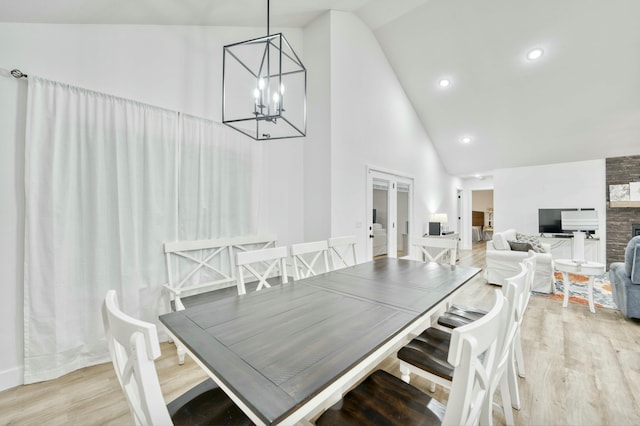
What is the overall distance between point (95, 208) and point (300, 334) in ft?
7.15

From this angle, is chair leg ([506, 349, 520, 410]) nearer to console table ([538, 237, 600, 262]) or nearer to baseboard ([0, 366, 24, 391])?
baseboard ([0, 366, 24, 391])

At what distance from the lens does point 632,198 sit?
567cm

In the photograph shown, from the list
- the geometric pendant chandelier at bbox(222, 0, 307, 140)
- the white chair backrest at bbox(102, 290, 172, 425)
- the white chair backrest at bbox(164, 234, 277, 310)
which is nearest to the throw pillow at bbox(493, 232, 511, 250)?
the geometric pendant chandelier at bbox(222, 0, 307, 140)

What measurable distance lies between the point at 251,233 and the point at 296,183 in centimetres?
96

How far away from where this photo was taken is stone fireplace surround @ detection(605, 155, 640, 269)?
569 cm

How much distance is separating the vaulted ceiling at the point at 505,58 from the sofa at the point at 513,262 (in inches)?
103

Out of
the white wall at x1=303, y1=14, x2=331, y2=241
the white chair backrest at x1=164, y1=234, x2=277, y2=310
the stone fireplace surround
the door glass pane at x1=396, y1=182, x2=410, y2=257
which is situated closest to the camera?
the white chair backrest at x1=164, y1=234, x2=277, y2=310

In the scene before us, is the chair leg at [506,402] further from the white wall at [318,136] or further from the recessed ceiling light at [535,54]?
the recessed ceiling light at [535,54]

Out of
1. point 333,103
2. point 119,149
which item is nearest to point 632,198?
point 333,103

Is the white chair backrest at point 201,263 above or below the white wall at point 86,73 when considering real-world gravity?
below

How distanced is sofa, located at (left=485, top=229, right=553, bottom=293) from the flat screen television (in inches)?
94.0

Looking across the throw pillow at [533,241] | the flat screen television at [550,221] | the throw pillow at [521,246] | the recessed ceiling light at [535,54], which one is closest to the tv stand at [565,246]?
the flat screen television at [550,221]

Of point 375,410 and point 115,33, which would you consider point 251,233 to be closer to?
point 115,33

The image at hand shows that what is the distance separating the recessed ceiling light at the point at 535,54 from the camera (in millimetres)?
4293
